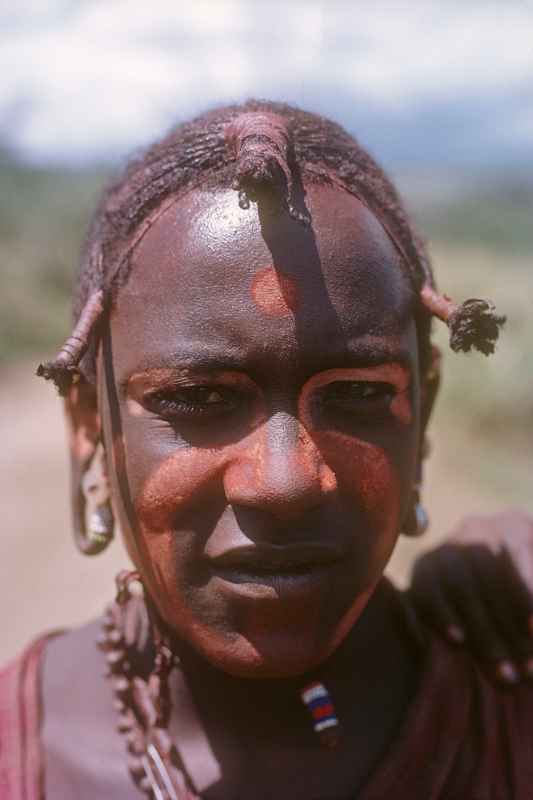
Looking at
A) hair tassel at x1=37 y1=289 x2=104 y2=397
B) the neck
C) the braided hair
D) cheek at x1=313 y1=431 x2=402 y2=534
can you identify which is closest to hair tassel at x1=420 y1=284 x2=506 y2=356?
the braided hair

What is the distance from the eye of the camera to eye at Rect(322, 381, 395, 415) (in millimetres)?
1666

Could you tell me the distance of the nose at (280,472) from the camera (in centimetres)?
152

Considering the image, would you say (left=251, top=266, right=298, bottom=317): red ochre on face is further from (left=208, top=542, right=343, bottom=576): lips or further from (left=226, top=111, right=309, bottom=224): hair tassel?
(left=208, top=542, right=343, bottom=576): lips

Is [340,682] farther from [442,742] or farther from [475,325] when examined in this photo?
[475,325]

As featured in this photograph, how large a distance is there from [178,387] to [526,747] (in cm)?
122

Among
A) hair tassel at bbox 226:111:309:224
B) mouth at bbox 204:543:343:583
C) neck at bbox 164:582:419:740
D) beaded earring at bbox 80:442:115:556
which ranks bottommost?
neck at bbox 164:582:419:740

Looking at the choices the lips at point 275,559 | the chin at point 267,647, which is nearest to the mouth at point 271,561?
the lips at point 275,559

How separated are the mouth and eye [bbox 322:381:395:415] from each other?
29cm

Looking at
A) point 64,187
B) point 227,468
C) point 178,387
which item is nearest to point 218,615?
point 227,468

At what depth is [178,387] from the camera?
1.64 metres

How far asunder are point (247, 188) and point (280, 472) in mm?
552

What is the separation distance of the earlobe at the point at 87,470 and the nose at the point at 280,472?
525 millimetres

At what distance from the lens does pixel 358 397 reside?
5.62 ft

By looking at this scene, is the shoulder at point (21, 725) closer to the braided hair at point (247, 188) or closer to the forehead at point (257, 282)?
the braided hair at point (247, 188)
